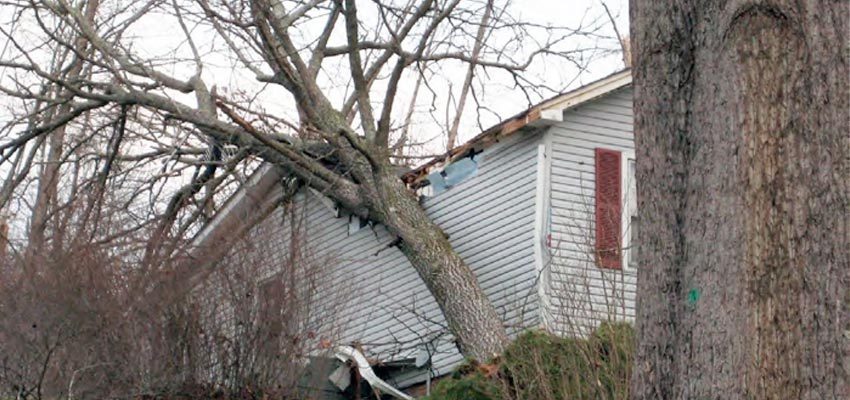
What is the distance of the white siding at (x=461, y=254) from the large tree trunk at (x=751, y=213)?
10265 millimetres

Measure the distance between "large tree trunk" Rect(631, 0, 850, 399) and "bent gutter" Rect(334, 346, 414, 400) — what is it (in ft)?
37.2

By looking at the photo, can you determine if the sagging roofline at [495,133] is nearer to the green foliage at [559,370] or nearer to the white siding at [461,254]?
the white siding at [461,254]

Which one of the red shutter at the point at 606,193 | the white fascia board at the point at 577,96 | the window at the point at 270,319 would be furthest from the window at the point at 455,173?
the window at the point at 270,319

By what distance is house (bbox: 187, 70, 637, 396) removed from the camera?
15523mm

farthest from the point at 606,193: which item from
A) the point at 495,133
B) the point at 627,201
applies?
the point at 495,133

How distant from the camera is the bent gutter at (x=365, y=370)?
52.2 ft

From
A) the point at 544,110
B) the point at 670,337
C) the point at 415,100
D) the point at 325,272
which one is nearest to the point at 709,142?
the point at 670,337

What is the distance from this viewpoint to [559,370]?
34.2 ft

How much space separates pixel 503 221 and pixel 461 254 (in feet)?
2.58

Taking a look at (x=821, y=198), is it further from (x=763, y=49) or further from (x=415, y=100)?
(x=415, y=100)

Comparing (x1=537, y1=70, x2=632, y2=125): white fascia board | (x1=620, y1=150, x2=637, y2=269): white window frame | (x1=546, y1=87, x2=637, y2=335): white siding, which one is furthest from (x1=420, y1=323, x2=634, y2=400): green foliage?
(x1=537, y1=70, x2=632, y2=125): white fascia board

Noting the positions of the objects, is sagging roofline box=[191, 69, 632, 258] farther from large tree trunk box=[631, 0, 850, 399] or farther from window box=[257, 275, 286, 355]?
large tree trunk box=[631, 0, 850, 399]

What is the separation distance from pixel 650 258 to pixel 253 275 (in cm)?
872

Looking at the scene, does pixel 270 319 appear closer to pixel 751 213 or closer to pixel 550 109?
pixel 550 109
